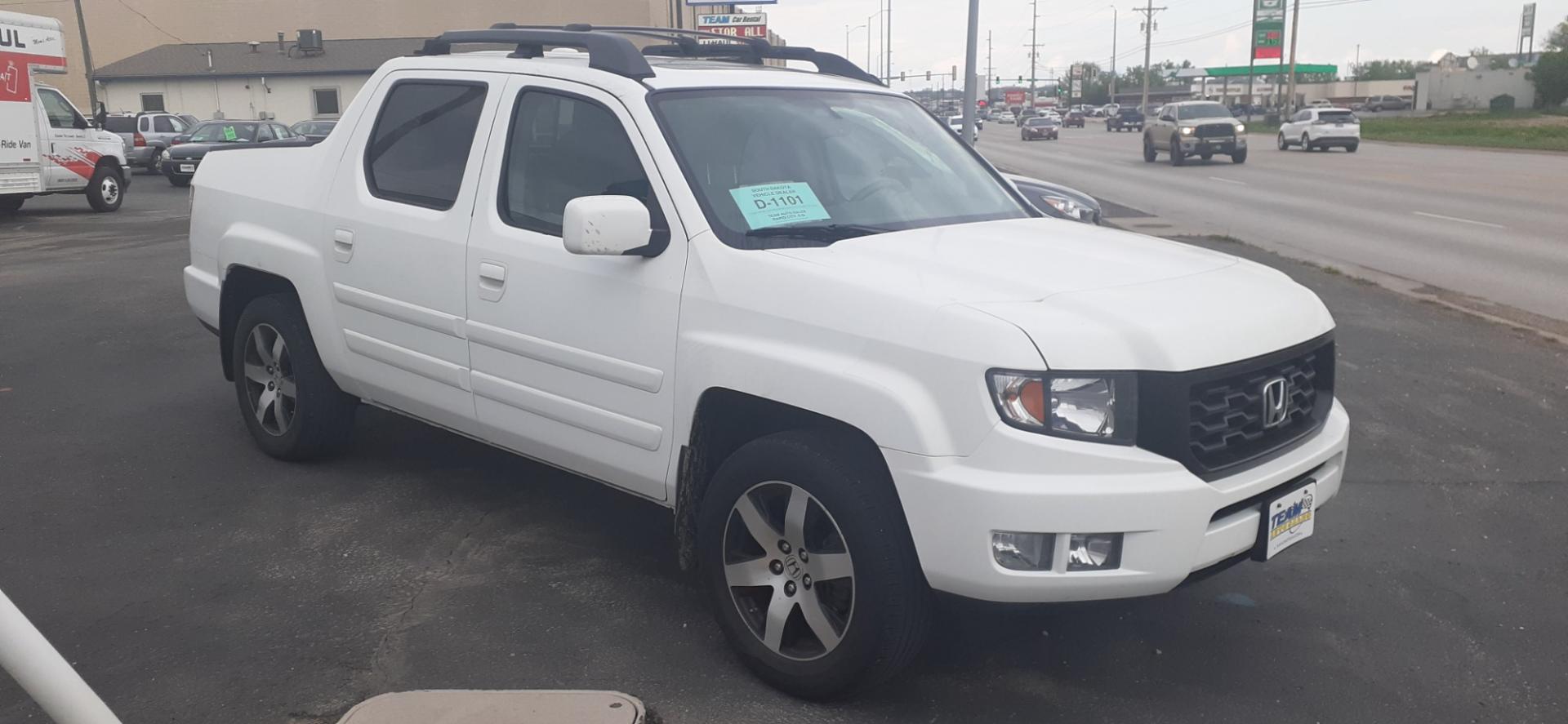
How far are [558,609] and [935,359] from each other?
179cm

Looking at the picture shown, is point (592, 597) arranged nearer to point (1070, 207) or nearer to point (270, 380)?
point (270, 380)

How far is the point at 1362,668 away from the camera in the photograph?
3.93 m

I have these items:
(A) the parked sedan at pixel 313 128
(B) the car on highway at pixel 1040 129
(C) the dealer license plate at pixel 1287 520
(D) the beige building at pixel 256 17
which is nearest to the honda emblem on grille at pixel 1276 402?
(C) the dealer license plate at pixel 1287 520

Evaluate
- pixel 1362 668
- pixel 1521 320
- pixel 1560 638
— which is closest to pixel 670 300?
pixel 1362 668

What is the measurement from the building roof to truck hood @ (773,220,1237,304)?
49.7m

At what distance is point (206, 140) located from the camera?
2872 centimetres

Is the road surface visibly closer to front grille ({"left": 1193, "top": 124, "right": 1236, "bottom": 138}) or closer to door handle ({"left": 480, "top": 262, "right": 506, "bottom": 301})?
front grille ({"left": 1193, "top": 124, "right": 1236, "bottom": 138})

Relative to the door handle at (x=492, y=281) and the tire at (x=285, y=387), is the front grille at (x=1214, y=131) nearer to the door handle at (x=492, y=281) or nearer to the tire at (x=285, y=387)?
the tire at (x=285, y=387)

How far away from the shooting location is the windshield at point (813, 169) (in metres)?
4.01

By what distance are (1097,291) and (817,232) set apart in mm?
920

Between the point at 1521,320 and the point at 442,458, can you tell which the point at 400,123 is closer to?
the point at 442,458

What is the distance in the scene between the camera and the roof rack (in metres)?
4.34

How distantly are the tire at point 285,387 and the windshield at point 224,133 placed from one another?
926 inches

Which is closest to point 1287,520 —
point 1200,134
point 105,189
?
point 105,189
